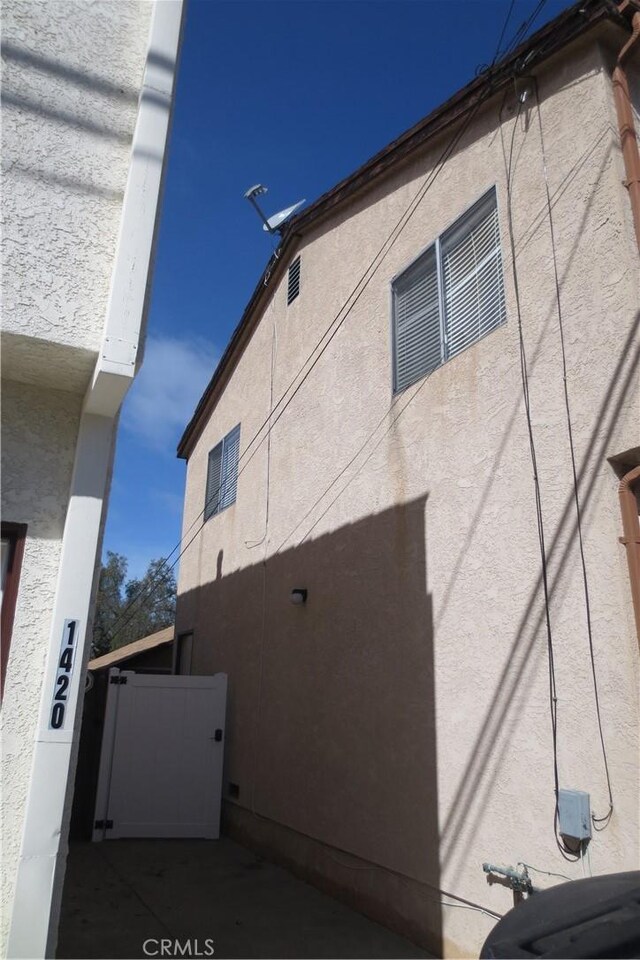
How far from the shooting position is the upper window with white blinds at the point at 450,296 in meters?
6.09

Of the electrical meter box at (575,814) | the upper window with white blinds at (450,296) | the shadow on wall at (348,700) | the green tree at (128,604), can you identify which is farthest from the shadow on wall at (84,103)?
the green tree at (128,604)

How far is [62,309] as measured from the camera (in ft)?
11.7

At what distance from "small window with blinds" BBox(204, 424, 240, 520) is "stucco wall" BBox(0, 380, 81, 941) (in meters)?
7.94

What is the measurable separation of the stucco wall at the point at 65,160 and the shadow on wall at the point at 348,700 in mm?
3712

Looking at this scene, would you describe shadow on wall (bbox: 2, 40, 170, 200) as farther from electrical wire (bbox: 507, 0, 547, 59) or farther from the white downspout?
electrical wire (bbox: 507, 0, 547, 59)

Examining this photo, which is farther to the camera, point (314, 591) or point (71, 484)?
point (314, 591)

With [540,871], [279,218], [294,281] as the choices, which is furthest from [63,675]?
[279,218]

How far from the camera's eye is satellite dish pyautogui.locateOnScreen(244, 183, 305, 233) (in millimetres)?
10477

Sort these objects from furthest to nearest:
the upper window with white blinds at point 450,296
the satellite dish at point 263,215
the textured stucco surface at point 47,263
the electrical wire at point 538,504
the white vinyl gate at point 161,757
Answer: the satellite dish at point 263,215
the white vinyl gate at point 161,757
the upper window with white blinds at point 450,296
the electrical wire at point 538,504
the textured stucco surface at point 47,263

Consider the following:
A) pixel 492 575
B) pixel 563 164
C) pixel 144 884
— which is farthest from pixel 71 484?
pixel 144 884

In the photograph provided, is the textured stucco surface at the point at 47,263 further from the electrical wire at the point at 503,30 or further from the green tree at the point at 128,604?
the green tree at the point at 128,604

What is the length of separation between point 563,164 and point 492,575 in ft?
10.2

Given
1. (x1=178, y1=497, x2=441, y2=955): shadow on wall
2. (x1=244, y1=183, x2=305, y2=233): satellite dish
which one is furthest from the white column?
(x1=244, y1=183, x2=305, y2=233): satellite dish

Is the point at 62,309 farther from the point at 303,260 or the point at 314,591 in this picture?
the point at 303,260
